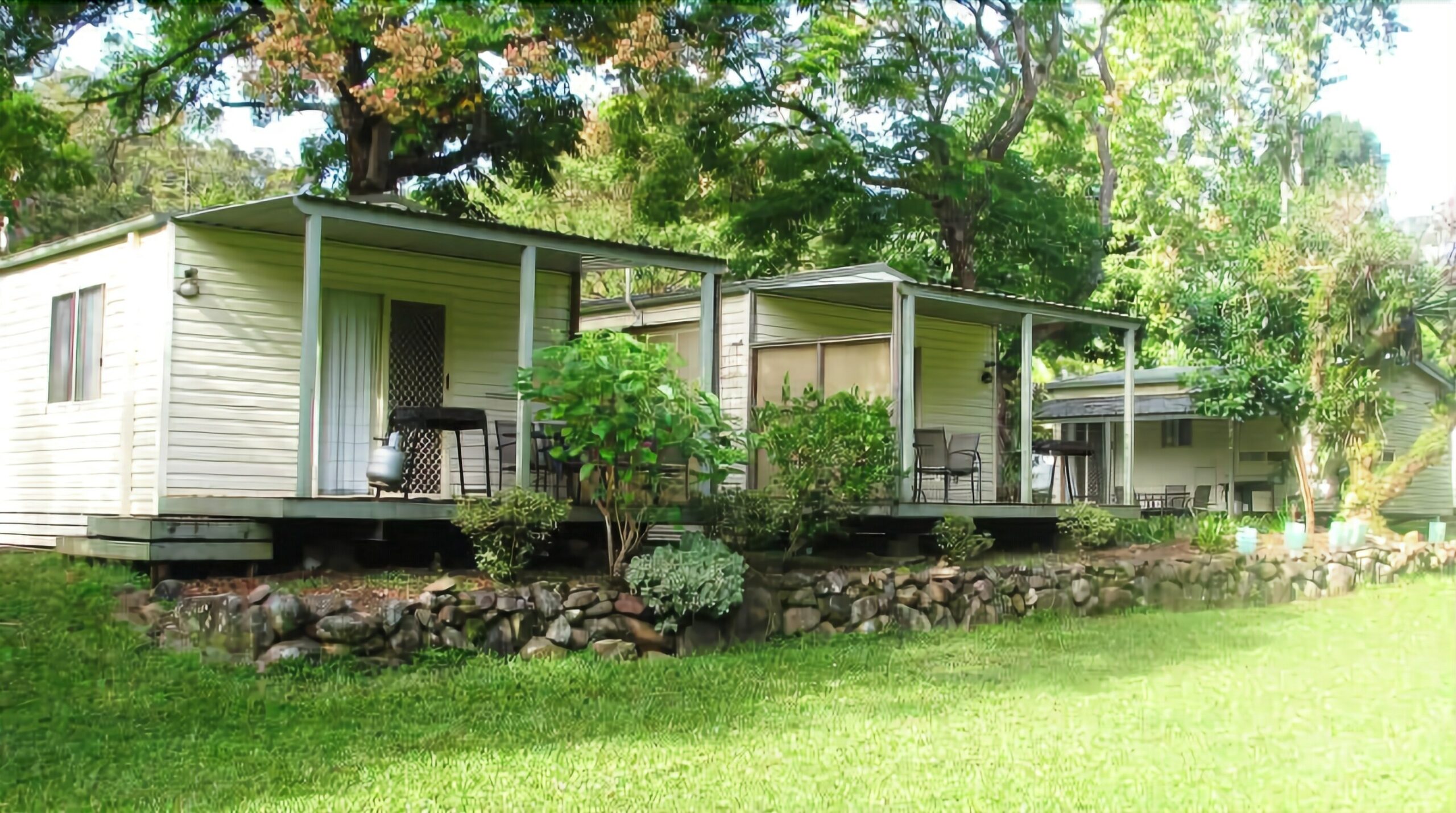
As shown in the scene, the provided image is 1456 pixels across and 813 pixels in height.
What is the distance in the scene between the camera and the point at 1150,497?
67.6 ft

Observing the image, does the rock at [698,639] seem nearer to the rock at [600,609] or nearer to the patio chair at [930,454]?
the rock at [600,609]

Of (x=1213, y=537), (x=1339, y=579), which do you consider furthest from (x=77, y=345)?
(x=1339, y=579)

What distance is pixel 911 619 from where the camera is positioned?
1033 centimetres

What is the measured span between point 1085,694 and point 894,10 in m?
13.3

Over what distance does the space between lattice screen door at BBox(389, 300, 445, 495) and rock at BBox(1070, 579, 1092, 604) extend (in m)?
5.49

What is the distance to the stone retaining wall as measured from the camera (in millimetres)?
8039

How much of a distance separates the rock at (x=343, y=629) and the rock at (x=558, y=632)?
1.20 m

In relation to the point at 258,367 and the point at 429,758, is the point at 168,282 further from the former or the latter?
the point at 429,758

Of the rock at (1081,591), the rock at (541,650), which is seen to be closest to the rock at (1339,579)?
the rock at (1081,591)

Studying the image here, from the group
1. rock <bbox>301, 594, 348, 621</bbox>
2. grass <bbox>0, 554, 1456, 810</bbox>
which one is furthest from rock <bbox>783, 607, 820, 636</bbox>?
rock <bbox>301, 594, 348, 621</bbox>

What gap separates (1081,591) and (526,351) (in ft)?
16.9

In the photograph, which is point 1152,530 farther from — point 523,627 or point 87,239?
point 87,239

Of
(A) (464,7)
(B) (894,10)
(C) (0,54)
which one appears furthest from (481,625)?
(C) (0,54)

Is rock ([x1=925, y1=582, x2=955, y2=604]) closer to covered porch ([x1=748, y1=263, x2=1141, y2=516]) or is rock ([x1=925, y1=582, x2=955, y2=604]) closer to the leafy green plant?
covered porch ([x1=748, y1=263, x2=1141, y2=516])
